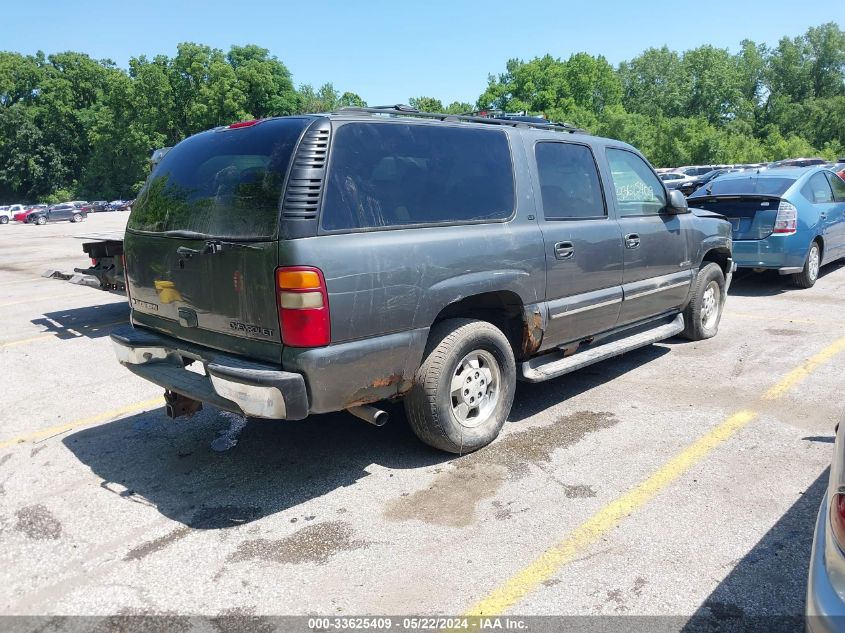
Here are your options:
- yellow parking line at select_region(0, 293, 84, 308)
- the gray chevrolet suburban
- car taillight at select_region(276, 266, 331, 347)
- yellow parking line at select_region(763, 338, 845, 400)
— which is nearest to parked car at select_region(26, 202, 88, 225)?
yellow parking line at select_region(0, 293, 84, 308)

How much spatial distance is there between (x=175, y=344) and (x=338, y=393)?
4.03 feet

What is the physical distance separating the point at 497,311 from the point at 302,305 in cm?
166

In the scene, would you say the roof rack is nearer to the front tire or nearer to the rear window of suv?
the rear window of suv

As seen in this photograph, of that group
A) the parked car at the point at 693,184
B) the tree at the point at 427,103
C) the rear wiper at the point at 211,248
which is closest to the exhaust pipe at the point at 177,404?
the rear wiper at the point at 211,248

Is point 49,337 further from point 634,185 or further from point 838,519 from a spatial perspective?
point 838,519

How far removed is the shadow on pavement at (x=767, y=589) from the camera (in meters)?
2.59

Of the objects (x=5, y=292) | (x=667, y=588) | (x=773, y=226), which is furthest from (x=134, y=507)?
(x=5, y=292)

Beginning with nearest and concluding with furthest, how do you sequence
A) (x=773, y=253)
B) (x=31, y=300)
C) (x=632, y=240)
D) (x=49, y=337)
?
(x=632, y=240) → (x=49, y=337) → (x=773, y=253) → (x=31, y=300)

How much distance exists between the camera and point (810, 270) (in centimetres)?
923

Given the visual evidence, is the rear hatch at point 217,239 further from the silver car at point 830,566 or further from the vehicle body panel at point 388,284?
the silver car at point 830,566

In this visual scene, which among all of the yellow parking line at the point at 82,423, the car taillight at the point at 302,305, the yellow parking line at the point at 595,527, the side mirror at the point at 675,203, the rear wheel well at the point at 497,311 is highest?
the side mirror at the point at 675,203

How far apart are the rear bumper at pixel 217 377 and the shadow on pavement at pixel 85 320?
4186 mm

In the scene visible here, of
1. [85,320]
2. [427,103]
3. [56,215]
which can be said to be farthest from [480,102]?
[85,320]

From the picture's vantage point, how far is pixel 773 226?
877 cm
